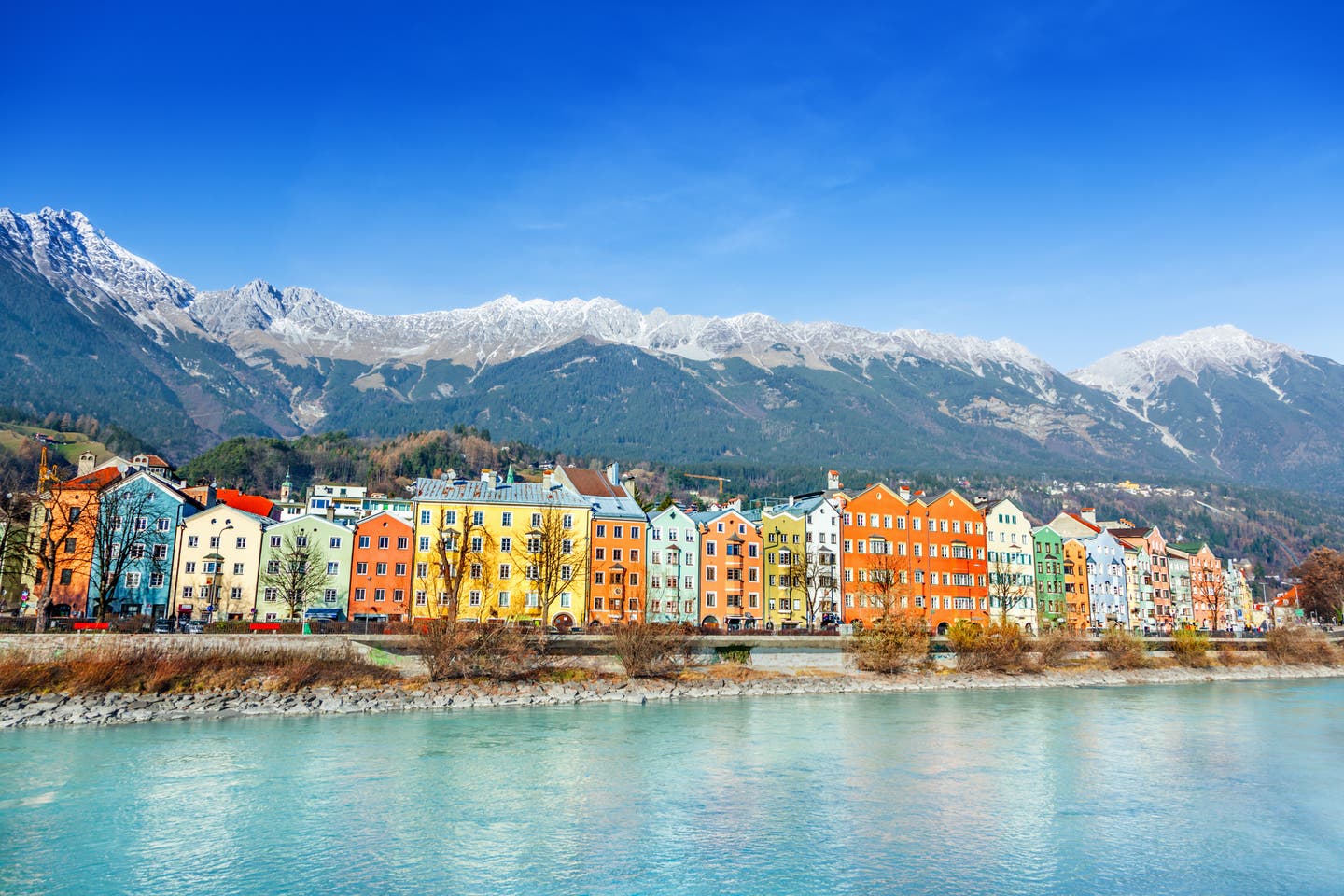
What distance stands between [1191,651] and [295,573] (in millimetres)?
70833

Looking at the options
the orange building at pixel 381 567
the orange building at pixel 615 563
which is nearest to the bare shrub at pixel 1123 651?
the orange building at pixel 615 563

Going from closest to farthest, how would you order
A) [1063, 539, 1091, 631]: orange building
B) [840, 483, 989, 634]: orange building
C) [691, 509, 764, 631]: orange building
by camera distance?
[691, 509, 764, 631]: orange building < [840, 483, 989, 634]: orange building < [1063, 539, 1091, 631]: orange building

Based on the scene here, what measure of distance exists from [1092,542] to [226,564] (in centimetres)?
9093

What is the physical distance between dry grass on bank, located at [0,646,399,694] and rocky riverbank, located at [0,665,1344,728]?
3.16ft

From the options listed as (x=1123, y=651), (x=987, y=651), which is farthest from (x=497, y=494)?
(x=1123, y=651)

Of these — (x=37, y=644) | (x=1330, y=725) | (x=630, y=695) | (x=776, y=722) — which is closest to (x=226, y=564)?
(x=37, y=644)

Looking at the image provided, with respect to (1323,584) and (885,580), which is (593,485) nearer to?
(885,580)

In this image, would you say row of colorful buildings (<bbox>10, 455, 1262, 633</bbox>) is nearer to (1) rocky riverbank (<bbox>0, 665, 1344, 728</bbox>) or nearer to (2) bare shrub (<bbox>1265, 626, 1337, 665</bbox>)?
(1) rocky riverbank (<bbox>0, 665, 1344, 728</bbox>)

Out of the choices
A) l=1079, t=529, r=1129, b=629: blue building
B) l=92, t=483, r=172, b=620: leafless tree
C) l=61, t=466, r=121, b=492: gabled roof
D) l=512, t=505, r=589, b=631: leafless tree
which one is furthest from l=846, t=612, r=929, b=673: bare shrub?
l=61, t=466, r=121, b=492: gabled roof

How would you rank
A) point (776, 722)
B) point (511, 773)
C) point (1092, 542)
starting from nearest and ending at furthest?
point (511, 773) → point (776, 722) → point (1092, 542)

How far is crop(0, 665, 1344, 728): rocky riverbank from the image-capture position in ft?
138

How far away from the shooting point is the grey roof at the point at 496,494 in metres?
75.2

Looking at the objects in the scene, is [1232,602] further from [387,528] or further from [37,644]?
[37,644]

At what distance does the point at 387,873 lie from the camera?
837 inches
